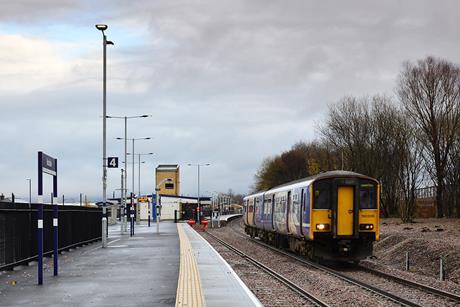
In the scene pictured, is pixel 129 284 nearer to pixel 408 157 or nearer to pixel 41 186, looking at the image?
pixel 41 186

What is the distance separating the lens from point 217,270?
18.2 meters

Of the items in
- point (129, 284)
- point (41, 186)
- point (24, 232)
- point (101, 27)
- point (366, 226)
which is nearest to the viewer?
point (41, 186)

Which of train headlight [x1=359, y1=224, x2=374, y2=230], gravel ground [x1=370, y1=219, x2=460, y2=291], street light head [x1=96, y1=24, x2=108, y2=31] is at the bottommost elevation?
gravel ground [x1=370, y1=219, x2=460, y2=291]

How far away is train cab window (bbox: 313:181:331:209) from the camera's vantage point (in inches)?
935

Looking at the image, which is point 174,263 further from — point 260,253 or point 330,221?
point 260,253

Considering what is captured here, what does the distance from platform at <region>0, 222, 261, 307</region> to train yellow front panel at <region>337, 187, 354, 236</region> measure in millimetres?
4528

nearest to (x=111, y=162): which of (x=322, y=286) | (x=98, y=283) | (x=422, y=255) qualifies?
(x=422, y=255)

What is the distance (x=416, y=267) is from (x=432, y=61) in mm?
38198

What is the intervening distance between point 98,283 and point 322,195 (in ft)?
35.3

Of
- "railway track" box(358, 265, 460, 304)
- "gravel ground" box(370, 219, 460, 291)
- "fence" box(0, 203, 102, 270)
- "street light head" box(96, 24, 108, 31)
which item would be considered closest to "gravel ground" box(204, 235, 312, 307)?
"railway track" box(358, 265, 460, 304)

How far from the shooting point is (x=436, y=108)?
189 ft

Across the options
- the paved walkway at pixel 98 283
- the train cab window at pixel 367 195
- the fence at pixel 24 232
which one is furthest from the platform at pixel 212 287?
the train cab window at pixel 367 195

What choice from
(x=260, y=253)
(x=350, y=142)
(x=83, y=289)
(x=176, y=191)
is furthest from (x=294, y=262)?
(x=176, y=191)

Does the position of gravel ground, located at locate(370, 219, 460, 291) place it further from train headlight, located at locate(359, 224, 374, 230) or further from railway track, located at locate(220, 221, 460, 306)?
train headlight, located at locate(359, 224, 374, 230)
